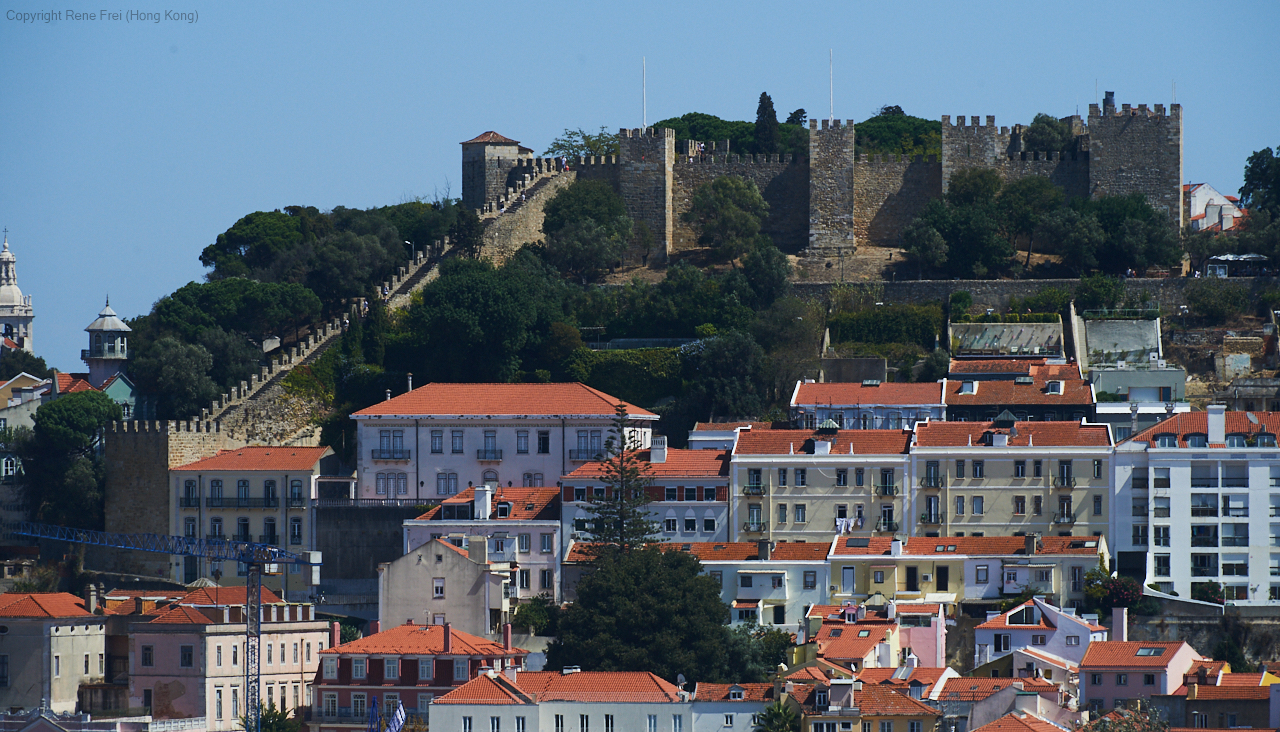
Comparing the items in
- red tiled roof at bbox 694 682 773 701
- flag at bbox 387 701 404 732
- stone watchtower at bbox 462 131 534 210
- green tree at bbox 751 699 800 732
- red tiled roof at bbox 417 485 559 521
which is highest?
stone watchtower at bbox 462 131 534 210

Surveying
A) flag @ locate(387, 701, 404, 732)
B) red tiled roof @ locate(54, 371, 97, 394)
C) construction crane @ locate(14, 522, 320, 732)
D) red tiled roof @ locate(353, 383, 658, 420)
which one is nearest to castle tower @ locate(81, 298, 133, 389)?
red tiled roof @ locate(54, 371, 97, 394)

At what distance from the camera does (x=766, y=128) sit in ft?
308

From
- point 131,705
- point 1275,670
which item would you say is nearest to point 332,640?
point 131,705

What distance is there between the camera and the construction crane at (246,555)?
5559 centimetres

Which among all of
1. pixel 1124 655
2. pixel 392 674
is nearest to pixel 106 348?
pixel 392 674

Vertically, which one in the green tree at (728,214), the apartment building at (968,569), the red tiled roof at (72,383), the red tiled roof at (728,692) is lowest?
the red tiled roof at (728,692)

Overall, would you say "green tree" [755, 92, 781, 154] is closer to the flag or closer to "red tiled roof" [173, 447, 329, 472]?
"red tiled roof" [173, 447, 329, 472]

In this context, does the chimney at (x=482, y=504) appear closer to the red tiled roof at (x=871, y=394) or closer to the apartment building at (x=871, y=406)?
the apartment building at (x=871, y=406)

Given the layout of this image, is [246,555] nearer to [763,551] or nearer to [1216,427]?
[763,551]

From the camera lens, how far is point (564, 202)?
3191 inches

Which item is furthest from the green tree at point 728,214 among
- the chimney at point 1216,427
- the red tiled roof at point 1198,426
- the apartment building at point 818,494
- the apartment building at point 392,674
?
the apartment building at point 392,674

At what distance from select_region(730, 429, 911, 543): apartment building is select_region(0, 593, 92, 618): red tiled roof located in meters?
17.2

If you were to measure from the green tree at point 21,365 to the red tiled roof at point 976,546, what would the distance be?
148 ft

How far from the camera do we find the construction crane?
2189 inches
